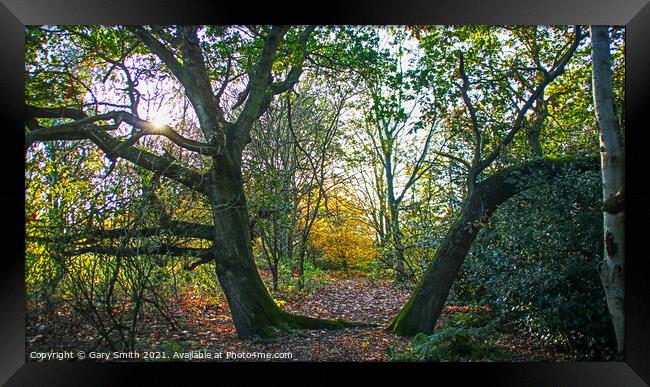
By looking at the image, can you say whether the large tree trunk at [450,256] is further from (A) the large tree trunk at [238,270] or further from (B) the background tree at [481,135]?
(A) the large tree trunk at [238,270]

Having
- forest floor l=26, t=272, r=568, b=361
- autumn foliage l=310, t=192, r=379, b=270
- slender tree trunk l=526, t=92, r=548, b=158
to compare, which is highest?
slender tree trunk l=526, t=92, r=548, b=158

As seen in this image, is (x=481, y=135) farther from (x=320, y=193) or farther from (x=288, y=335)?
(x=288, y=335)

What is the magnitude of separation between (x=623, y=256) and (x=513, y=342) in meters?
1.15

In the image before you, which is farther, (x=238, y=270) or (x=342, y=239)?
(x=342, y=239)

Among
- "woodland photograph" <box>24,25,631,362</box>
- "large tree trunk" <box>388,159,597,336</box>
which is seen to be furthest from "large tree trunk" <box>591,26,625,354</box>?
"large tree trunk" <box>388,159,597,336</box>

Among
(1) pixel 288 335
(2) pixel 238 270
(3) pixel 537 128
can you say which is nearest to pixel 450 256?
(3) pixel 537 128

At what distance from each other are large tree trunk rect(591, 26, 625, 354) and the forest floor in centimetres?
68

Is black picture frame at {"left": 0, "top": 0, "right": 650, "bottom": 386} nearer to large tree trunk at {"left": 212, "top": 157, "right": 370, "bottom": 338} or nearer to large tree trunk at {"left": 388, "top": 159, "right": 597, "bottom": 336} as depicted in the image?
large tree trunk at {"left": 212, "top": 157, "right": 370, "bottom": 338}

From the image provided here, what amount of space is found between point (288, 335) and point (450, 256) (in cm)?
184

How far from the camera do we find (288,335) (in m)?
4.19

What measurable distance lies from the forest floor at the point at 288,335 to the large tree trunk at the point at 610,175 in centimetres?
68

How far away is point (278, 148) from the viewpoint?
5.22m

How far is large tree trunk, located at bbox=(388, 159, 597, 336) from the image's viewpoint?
425 cm

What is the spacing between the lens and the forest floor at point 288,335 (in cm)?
353
